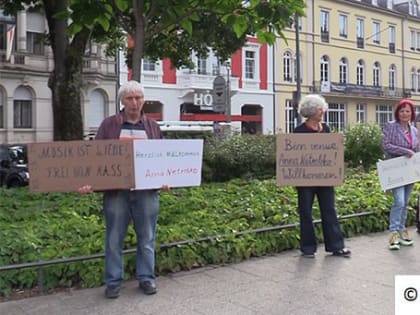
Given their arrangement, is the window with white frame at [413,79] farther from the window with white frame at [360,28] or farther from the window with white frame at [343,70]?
the window with white frame at [343,70]

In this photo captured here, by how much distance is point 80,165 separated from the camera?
210 inches

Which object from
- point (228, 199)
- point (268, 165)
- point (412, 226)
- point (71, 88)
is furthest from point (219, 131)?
point (412, 226)

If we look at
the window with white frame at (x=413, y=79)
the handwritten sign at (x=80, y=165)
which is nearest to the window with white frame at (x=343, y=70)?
the window with white frame at (x=413, y=79)

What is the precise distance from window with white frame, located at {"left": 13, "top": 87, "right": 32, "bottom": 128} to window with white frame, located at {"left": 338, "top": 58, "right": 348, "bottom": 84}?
29800 mm

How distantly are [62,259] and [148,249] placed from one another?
0.86 meters

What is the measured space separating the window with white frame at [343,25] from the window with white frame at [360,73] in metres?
3.38

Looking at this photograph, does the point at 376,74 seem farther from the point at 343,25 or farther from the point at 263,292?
the point at 263,292

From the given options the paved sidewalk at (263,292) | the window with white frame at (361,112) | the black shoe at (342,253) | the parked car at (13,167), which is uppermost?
the window with white frame at (361,112)

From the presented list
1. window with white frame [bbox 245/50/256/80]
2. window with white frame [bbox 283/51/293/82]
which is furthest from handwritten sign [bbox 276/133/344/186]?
window with white frame [bbox 283/51/293/82]

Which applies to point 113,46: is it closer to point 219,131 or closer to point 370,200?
point 219,131

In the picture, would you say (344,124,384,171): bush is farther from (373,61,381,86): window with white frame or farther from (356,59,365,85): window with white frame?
(373,61,381,86): window with white frame

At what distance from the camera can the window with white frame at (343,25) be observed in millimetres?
54094

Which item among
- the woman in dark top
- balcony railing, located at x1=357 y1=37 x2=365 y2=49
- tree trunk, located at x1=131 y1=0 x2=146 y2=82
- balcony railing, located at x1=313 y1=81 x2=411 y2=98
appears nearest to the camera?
the woman in dark top

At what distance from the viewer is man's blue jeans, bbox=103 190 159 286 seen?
17.0 ft
